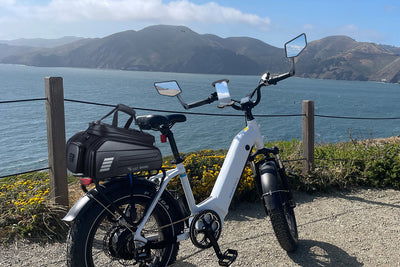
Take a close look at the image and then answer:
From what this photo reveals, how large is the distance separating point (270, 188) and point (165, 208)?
100cm

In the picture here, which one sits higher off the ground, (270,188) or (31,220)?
(270,188)

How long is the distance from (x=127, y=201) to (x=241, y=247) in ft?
5.30

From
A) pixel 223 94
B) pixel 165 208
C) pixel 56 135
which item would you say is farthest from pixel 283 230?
pixel 56 135

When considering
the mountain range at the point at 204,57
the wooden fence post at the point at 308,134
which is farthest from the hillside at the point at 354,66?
the wooden fence post at the point at 308,134

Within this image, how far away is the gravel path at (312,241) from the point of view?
338 centimetres

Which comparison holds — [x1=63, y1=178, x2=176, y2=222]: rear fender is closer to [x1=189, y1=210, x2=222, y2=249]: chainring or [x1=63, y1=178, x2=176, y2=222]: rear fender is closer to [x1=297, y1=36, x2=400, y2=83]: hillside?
[x1=189, y1=210, x2=222, y2=249]: chainring

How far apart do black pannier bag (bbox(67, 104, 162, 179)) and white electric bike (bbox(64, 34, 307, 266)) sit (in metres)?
0.16

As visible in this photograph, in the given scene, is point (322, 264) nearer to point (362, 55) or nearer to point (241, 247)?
point (241, 247)

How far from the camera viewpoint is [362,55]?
177 metres

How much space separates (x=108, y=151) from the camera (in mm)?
2191

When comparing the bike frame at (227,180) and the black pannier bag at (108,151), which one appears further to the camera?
the bike frame at (227,180)

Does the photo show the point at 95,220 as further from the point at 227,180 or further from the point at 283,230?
the point at 283,230

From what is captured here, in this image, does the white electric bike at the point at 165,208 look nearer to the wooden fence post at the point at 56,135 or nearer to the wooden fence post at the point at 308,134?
the wooden fence post at the point at 56,135

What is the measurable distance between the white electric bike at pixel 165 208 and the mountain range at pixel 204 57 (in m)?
144
